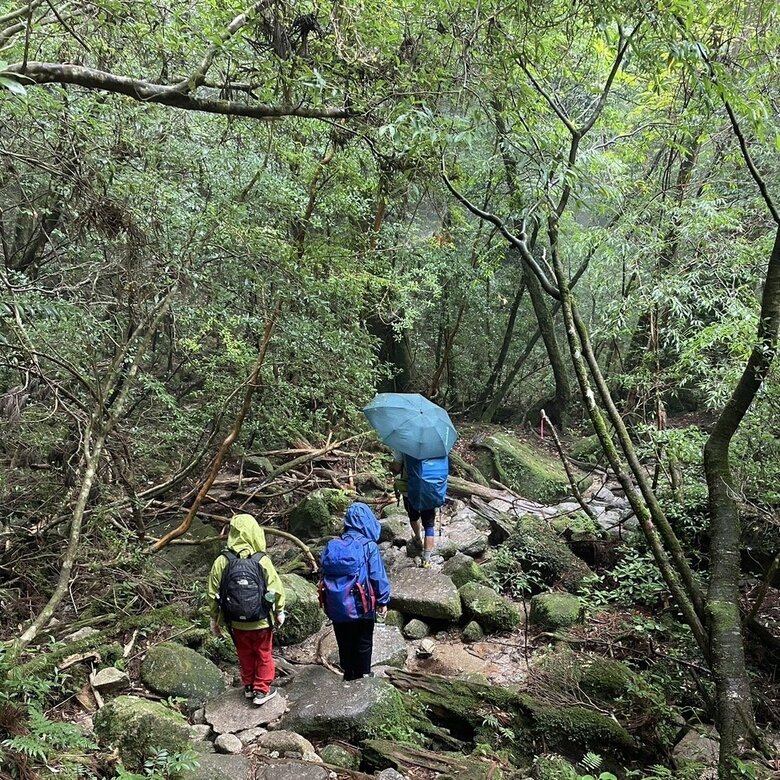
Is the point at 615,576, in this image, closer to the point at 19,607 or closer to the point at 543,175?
the point at 543,175

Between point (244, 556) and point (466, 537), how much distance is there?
499cm

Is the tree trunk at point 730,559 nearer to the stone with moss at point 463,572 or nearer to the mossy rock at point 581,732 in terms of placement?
the mossy rock at point 581,732

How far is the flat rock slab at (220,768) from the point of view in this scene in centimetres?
364

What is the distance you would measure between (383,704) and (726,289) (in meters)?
5.55

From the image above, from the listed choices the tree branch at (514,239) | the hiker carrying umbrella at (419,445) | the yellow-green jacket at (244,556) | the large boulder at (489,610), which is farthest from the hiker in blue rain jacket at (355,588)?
the tree branch at (514,239)

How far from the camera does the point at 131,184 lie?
5879 mm

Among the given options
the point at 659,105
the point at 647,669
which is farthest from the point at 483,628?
the point at 659,105

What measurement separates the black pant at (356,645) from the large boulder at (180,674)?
3.94 feet

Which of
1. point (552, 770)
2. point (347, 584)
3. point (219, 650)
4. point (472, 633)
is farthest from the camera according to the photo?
point (472, 633)

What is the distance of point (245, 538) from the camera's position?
509 centimetres

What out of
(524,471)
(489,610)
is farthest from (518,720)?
(524,471)

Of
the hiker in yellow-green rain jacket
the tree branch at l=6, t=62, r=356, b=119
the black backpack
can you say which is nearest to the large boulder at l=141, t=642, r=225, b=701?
the hiker in yellow-green rain jacket

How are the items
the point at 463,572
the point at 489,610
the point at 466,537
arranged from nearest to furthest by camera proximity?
1. the point at 489,610
2. the point at 463,572
3. the point at 466,537

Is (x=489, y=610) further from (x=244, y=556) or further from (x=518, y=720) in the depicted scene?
(x=244, y=556)
